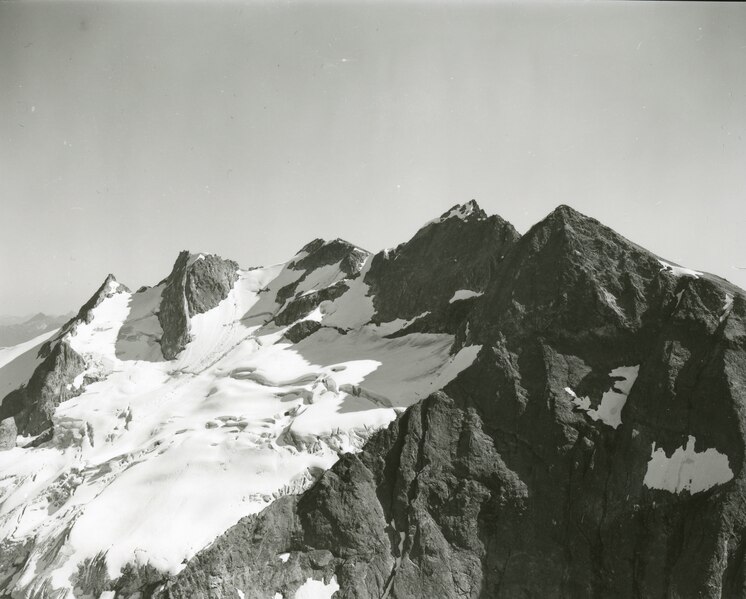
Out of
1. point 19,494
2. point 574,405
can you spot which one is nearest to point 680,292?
point 574,405

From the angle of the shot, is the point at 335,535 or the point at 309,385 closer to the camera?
the point at 335,535

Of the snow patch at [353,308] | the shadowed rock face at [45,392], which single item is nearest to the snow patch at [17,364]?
the shadowed rock face at [45,392]

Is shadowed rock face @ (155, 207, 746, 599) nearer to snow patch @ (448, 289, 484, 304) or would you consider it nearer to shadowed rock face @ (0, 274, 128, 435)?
snow patch @ (448, 289, 484, 304)

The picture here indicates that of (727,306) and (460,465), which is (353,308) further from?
(727,306)

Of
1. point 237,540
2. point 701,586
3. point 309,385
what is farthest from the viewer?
point 309,385

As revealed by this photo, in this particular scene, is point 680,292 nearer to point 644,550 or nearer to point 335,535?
point 644,550

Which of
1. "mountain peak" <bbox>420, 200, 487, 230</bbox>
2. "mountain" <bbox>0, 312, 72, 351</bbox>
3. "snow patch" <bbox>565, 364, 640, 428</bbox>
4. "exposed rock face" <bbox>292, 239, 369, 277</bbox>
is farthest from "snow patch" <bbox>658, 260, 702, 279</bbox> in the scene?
"mountain" <bbox>0, 312, 72, 351</bbox>

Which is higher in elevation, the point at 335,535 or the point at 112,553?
the point at 335,535

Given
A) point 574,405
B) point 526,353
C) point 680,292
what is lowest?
point 574,405
